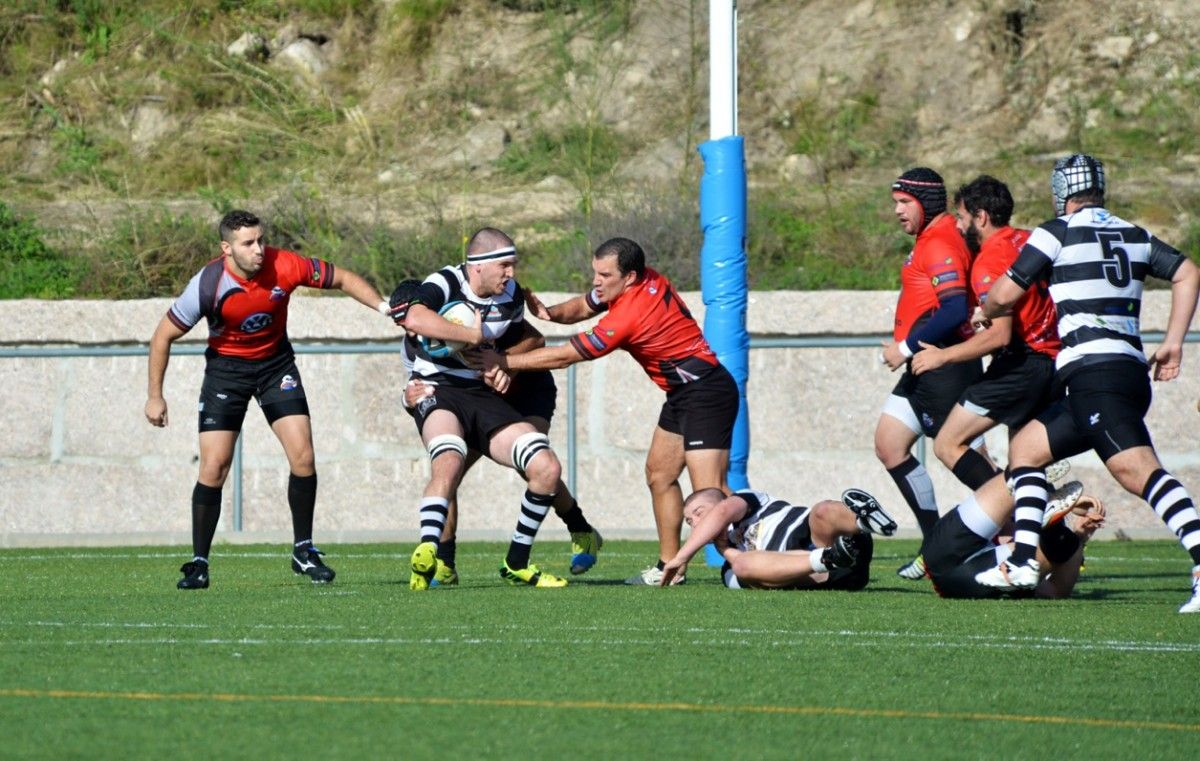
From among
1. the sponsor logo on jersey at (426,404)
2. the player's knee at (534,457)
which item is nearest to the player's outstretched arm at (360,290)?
the sponsor logo on jersey at (426,404)

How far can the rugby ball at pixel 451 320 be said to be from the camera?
9898 millimetres

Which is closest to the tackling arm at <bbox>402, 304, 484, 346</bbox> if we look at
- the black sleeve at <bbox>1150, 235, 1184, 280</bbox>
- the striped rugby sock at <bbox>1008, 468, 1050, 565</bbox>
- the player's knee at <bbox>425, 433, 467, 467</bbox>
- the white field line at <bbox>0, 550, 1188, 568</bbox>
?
the player's knee at <bbox>425, 433, 467, 467</bbox>

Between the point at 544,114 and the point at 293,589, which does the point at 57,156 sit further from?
the point at 293,589

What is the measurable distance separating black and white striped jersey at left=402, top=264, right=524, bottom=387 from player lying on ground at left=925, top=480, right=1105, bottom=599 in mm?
2607

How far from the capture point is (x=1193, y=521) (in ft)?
27.3

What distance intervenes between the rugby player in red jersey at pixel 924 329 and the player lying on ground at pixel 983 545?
1392 mm

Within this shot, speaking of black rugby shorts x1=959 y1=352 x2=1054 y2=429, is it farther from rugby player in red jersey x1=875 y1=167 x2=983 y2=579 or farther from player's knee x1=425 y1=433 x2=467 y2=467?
player's knee x1=425 y1=433 x2=467 y2=467

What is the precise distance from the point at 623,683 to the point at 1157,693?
5.63ft

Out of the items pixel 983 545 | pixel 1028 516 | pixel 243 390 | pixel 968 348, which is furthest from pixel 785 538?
pixel 243 390

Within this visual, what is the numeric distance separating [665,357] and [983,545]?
2.07 m

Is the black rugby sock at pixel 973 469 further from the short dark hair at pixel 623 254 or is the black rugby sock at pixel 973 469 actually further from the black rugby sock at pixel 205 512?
the black rugby sock at pixel 205 512

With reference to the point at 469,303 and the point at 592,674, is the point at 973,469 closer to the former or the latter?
the point at 469,303

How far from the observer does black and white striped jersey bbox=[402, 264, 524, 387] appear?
10.0 metres

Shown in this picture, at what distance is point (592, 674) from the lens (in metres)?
6.21
